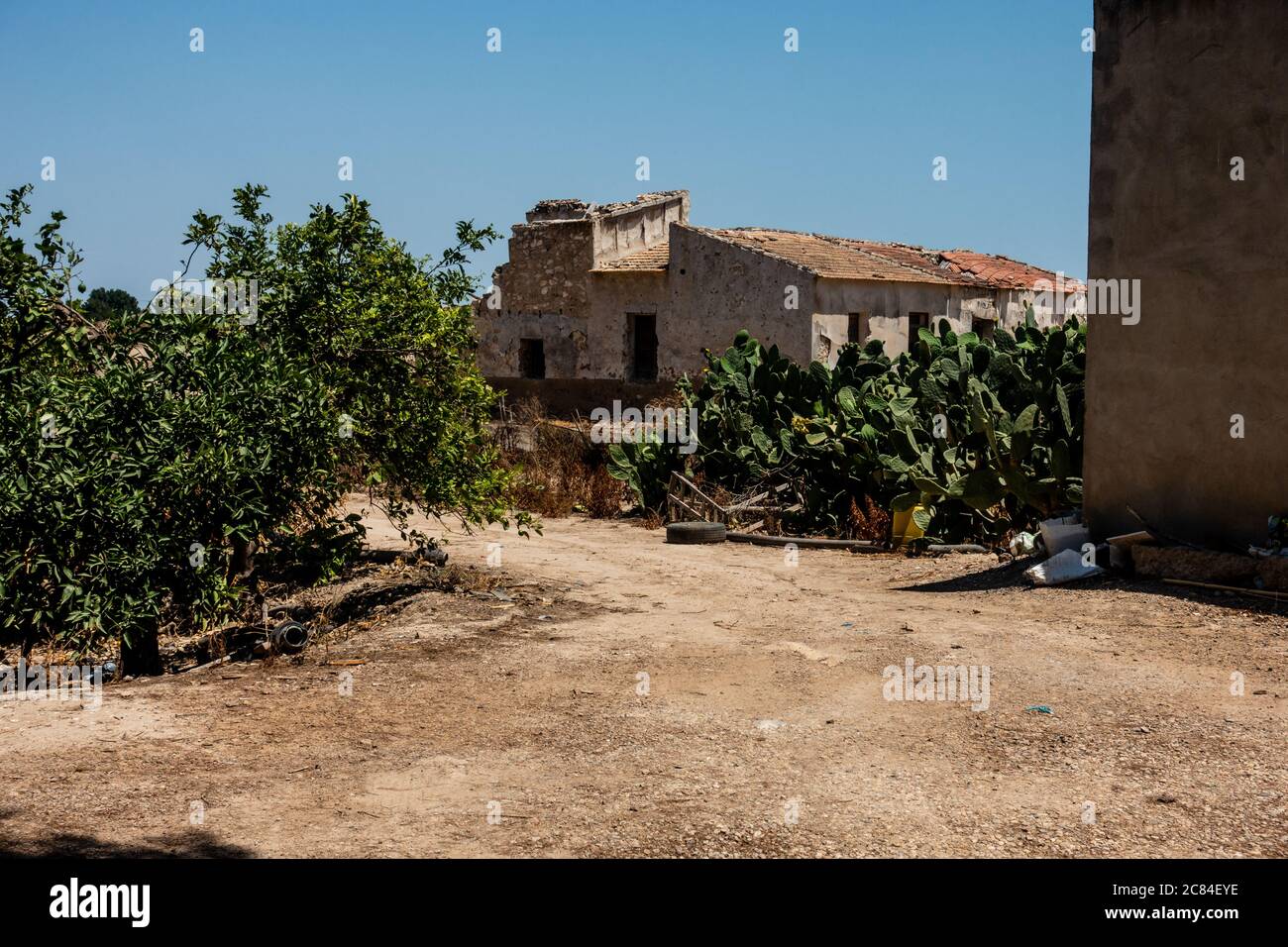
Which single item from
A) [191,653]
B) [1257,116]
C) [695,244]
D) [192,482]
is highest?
[695,244]

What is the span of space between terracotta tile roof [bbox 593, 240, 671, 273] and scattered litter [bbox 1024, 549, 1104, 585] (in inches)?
676

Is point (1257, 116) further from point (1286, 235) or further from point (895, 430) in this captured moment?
point (895, 430)

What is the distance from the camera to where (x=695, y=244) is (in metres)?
24.2

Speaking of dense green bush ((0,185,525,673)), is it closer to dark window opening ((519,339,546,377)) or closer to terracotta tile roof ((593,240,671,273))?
terracotta tile roof ((593,240,671,273))

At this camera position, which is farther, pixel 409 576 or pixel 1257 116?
pixel 409 576

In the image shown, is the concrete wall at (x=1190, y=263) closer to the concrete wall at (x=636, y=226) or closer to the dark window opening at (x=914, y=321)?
the dark window opening at (x=914, y=321)

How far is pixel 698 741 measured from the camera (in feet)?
17.2

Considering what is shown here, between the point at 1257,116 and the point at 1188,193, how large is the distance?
23.7 inches

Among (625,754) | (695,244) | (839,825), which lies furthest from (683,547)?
(695,244)

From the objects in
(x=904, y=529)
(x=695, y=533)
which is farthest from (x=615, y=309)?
(x=904, y=529)

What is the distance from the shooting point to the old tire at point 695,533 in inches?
508

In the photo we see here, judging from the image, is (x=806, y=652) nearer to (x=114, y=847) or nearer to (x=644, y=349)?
(x=114, y=847)

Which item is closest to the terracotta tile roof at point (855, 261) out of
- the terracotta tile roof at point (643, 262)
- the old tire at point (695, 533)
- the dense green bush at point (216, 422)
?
the terracotta tile roof at point (643, 262)
